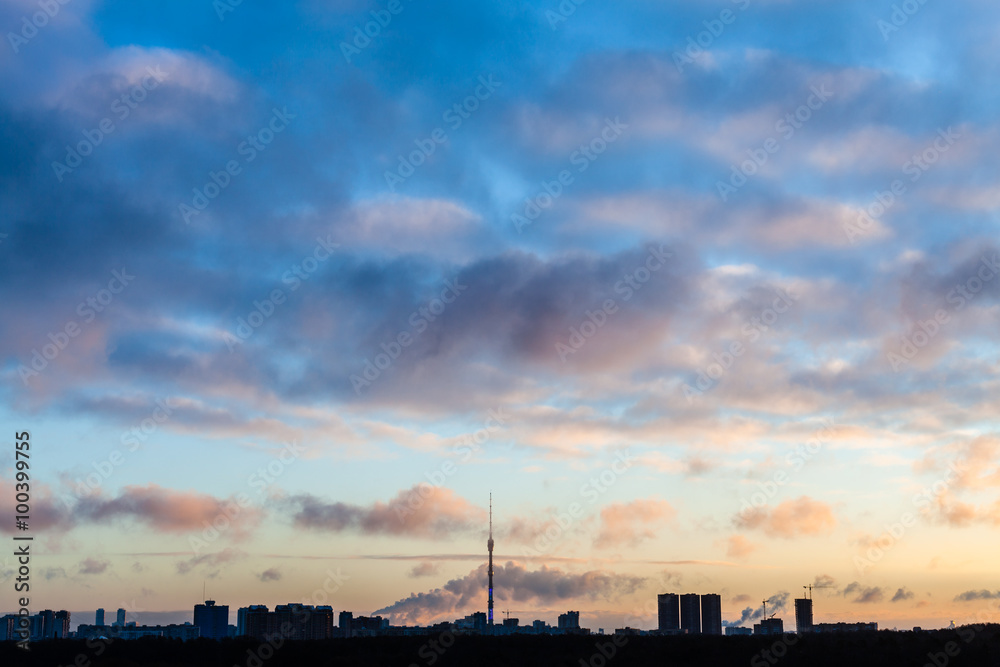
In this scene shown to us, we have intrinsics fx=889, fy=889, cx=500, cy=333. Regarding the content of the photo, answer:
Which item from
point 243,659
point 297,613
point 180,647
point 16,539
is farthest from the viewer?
point 297,613

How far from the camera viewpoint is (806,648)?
243 feet

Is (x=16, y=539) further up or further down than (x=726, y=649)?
further up

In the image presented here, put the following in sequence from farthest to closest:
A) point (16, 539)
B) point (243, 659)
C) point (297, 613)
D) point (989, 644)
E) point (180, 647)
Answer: point (297, 613) → point (180, 647) → point (243, 659) → point (989, 644) → point (16, 539)

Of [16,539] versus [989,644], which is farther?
[989,644]

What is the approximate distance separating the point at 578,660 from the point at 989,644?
3326 centimetres

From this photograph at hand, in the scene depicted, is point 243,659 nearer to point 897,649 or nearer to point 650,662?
point 650,662

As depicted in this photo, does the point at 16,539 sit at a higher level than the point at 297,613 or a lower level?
higher

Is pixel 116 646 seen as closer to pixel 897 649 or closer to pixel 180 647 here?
pixel 180 647

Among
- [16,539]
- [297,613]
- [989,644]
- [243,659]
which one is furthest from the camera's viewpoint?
[297,613]

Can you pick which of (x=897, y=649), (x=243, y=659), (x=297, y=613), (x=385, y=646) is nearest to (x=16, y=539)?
(x=243, y=659)

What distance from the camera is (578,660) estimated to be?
75.8 meters

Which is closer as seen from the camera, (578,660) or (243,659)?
(578,660)

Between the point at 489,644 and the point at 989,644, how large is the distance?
142 feet

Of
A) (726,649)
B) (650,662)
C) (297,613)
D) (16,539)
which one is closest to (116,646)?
(16,539)
